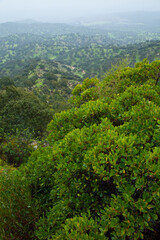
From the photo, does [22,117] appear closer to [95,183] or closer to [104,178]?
[95,183]

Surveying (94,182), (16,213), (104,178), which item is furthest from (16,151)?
(104,178)

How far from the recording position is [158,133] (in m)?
3.63

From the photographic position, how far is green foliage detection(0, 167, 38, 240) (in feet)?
12.9

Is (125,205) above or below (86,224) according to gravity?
above

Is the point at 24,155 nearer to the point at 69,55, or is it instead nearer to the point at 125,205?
the point at 125,205

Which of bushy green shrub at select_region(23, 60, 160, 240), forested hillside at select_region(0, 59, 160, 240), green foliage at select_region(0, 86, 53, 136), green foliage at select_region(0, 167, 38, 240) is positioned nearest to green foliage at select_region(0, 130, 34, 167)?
green foliage at select_region(0, 86, 53, 136)

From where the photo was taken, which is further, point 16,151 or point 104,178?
point 16,151

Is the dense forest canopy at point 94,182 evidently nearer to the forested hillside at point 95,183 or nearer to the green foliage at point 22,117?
the forested hillside at point 95,183

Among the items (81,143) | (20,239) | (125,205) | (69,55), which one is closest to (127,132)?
(81,143)

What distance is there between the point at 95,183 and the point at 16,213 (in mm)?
2448

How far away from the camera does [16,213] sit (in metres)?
4.15

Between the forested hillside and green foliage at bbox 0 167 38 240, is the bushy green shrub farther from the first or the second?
green foliage at bbox 0 167 38 240

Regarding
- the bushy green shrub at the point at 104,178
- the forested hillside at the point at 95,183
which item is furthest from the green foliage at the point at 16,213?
the bushy green shrub at the point at 104,178

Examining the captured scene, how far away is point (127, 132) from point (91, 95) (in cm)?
479
